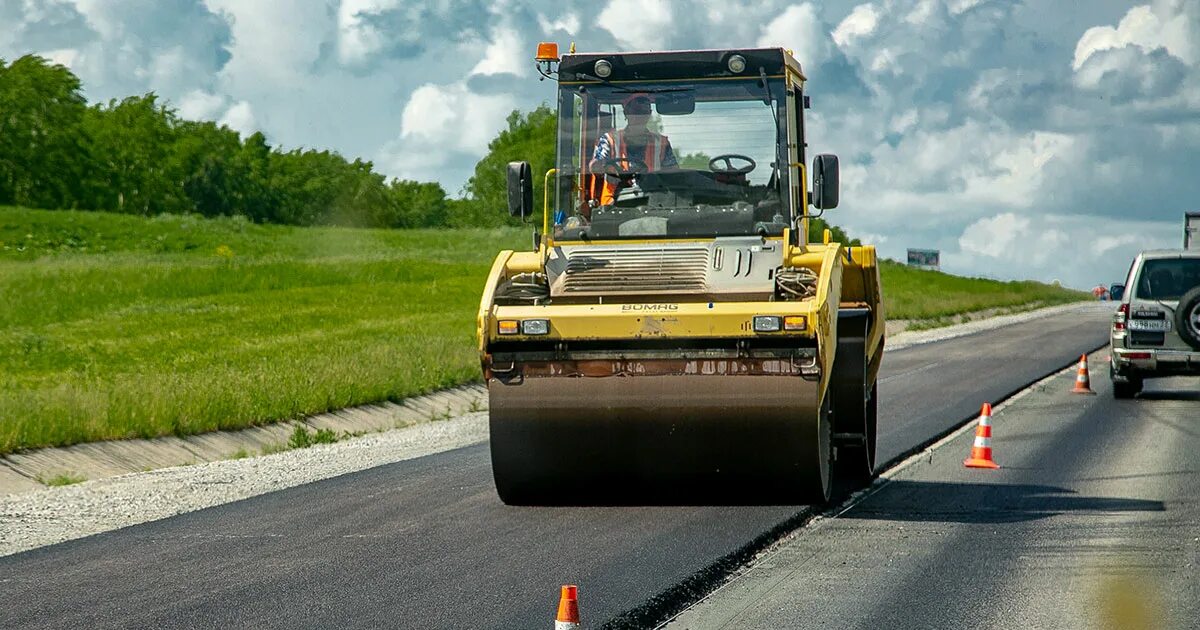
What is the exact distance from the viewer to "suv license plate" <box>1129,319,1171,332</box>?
2047 centimetres

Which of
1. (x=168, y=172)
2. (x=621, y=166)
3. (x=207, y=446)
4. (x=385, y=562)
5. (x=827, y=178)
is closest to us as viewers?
(x=385, y=562)

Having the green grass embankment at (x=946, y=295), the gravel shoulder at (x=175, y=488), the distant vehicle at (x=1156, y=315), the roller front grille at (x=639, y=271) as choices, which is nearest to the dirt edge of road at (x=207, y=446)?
the gravel shoulder at (x=175, y=488)

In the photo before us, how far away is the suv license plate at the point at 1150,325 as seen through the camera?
20.5 m

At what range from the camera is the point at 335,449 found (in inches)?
682

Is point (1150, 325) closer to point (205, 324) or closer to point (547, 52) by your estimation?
Result: point (547, 52)

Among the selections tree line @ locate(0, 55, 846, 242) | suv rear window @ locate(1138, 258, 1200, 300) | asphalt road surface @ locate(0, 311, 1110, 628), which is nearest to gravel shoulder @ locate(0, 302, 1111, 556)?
asphalt road surface @ locate(0, 311, 1110, 628)

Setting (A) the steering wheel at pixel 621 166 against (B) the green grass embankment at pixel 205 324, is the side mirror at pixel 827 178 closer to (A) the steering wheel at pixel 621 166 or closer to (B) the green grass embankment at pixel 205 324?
(A) the steering wheel at pixel 621 166

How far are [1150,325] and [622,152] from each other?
37.4ft

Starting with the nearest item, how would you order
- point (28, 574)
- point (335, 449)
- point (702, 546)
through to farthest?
point (28, 574) → point (702, 546) → point (335, 449)

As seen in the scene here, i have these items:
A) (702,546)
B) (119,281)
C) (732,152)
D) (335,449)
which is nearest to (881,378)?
(335,449)

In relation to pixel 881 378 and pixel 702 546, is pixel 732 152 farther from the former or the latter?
pixel 881 378

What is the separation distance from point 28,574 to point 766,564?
4224mm

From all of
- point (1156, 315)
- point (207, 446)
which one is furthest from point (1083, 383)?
point (207, 446)

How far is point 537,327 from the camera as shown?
10234mm
